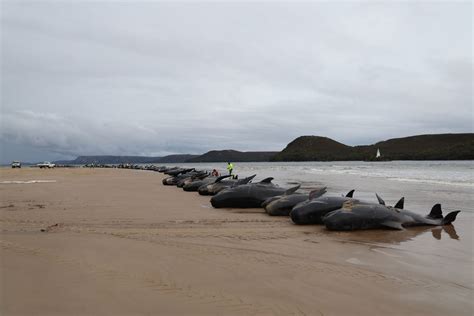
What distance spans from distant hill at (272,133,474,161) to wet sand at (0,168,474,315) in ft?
373

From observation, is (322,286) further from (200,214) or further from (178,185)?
(178,185)

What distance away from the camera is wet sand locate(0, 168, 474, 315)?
14.2 feet

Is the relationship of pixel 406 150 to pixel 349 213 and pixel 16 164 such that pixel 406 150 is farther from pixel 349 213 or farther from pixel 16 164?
pixel 349 213

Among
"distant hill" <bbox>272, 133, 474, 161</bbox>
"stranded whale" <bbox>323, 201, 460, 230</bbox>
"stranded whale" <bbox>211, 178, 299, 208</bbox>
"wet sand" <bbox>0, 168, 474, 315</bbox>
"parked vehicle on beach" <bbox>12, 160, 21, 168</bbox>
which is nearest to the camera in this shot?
"wet sand" <bbox>0, 168, 474, 315</bbox>

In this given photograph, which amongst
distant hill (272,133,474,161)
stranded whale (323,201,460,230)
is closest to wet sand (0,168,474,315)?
stranded whale (323,201,460,230)

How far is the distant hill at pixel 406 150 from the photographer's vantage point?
114875 mm

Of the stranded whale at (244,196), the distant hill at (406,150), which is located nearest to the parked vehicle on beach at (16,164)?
the stranded whale at (244,196)

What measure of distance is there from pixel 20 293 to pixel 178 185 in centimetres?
2029

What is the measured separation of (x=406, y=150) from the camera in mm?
143500

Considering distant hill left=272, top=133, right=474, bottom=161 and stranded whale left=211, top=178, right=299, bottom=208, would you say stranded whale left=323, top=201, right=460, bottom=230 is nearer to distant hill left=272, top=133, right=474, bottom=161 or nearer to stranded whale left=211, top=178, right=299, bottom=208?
stranded whale left=211, top=178, right=299, bottom=208

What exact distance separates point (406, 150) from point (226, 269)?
151010 mm

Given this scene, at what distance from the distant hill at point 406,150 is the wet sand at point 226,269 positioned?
114 meters

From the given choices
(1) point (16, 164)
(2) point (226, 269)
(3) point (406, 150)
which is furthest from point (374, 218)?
(3) point (406, 150)

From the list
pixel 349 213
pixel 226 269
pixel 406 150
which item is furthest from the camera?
pixel 406 150
